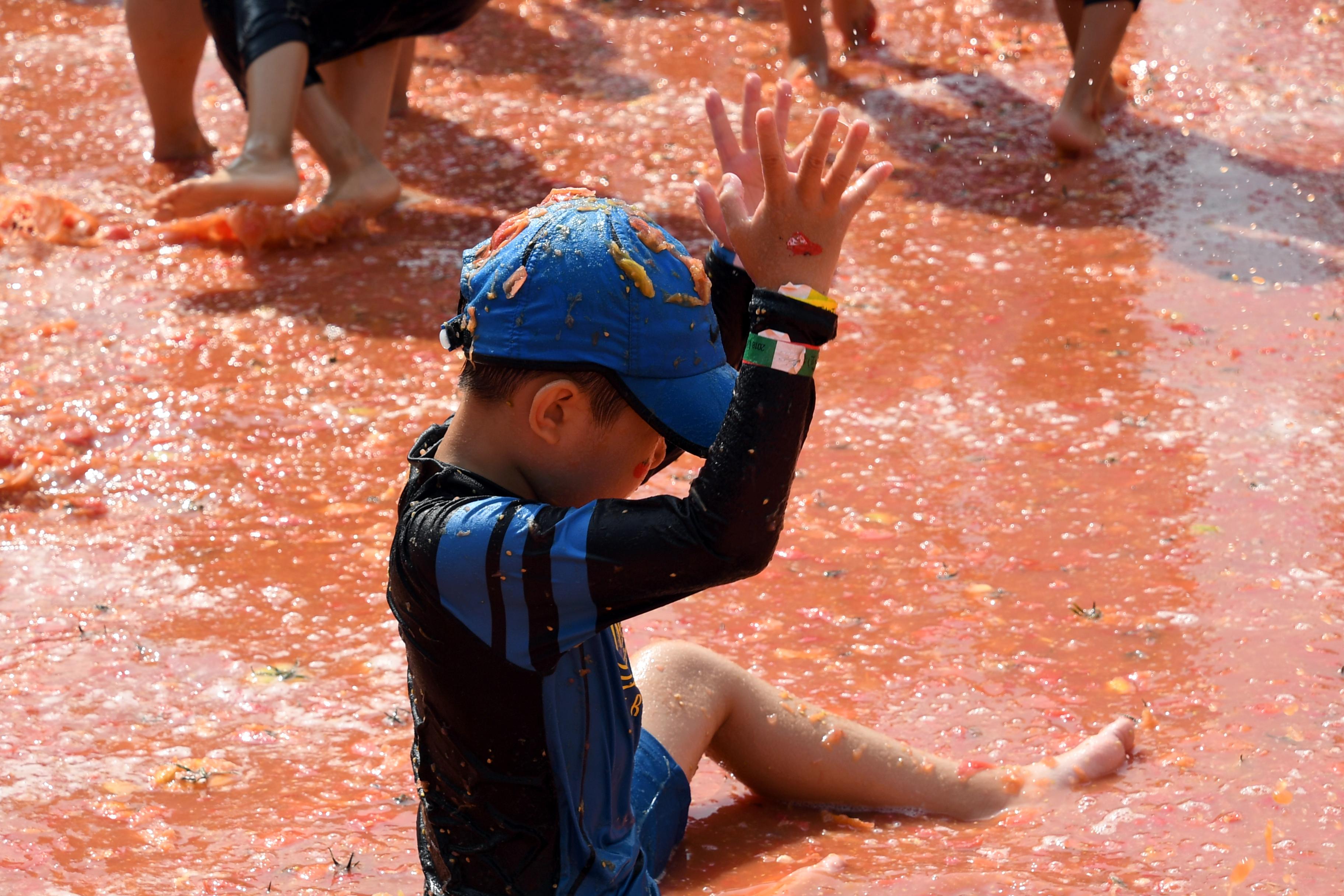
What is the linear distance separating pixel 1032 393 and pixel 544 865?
97.3 inches

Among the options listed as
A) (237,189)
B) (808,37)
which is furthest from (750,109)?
(808,37)

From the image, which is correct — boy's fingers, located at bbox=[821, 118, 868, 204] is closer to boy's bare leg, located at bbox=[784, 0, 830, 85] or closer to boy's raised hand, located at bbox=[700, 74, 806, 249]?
boy's raised hand, located at bbox=[700, 74, 806, 249]

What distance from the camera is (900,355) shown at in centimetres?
402

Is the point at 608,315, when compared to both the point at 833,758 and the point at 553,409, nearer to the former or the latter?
the point at 553,409

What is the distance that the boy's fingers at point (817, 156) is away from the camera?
1.38 meters

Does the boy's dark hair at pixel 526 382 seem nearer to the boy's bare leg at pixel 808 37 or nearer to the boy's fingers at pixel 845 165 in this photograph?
the boy's fingers at pixel 845 165

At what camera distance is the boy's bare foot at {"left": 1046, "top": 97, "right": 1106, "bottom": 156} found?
511cm

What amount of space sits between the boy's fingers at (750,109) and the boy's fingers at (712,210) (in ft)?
0.29

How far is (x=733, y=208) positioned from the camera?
147 cm

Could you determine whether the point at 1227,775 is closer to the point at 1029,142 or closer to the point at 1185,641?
the point at 1185,641

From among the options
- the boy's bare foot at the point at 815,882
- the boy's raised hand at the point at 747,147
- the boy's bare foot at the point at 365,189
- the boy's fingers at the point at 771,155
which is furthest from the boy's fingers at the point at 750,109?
the boy's bare foot at the point at 365,189

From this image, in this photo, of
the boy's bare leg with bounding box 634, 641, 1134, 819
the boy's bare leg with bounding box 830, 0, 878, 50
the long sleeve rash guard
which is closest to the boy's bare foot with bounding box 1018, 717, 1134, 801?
the boy's bare leg with bounding box 634, 641, 1134, 819

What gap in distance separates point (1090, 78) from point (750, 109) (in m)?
3.82

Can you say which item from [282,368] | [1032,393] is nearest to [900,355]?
[1032,393]
